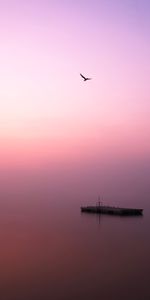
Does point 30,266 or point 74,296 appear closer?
point 74,296

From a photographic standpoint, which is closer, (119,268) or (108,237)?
(119,268)

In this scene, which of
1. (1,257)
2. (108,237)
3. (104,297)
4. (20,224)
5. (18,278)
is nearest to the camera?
(104,297)

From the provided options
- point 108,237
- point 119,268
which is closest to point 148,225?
point 108,237

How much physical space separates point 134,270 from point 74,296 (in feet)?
21.6

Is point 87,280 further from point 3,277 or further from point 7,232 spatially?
point 7,232

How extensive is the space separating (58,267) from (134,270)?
4497 millimetres

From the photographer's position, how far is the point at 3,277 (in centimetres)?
2395

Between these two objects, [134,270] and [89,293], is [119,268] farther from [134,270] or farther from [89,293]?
[89,293]

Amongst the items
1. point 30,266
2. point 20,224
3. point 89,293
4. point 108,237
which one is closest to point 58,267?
point 30,266

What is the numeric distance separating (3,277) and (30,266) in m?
3.54

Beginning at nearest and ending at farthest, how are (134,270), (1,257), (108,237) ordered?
(134,270)
(1,257)
(108,237)

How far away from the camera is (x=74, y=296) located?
20797mm

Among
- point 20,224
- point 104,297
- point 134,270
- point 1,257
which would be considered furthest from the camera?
point 20,224

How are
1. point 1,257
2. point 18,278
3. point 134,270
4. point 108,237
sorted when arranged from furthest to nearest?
point 108,237 < point 1,257 < point 134,270 < point 18,278
